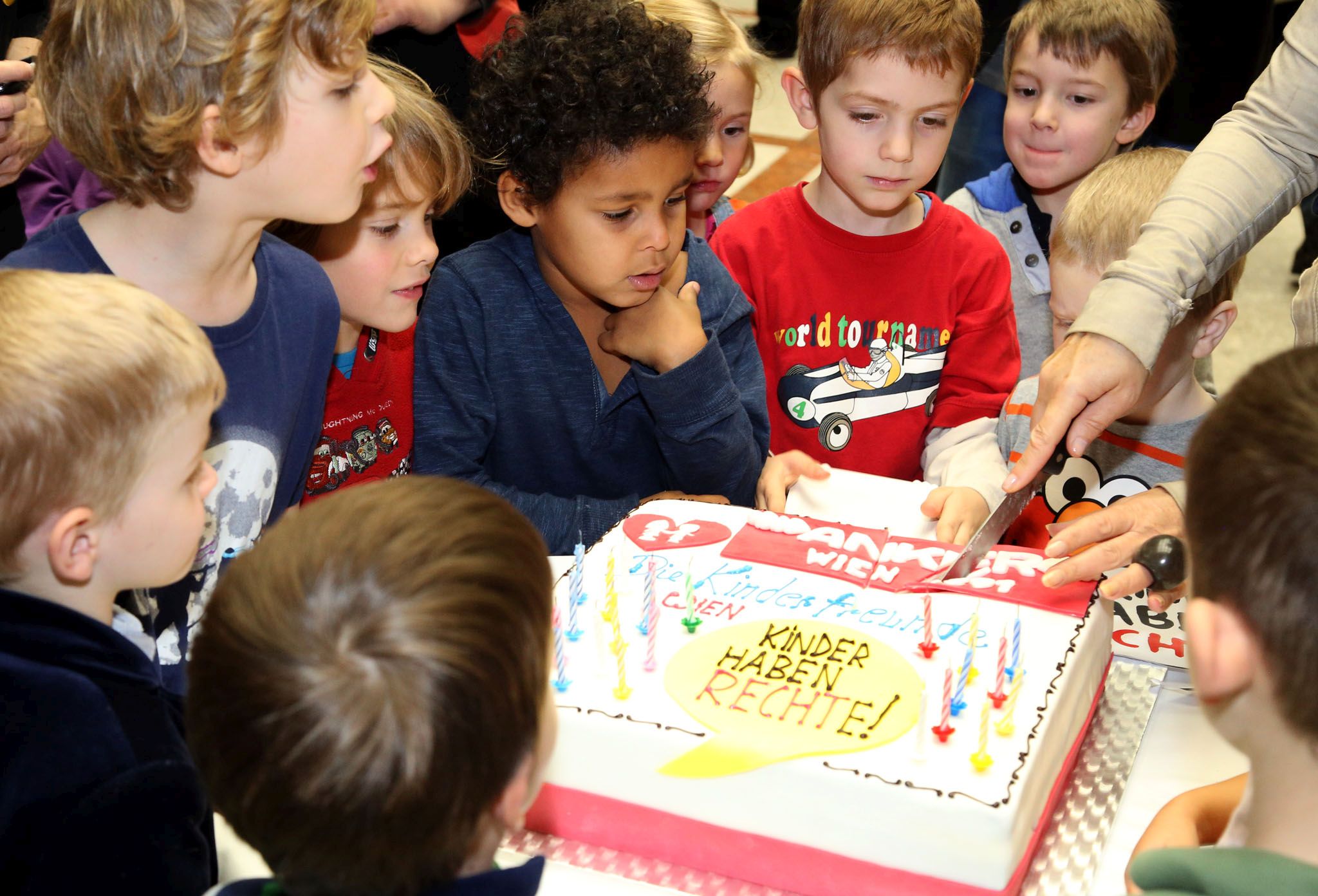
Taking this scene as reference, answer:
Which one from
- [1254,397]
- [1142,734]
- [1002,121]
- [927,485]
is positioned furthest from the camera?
[1002,121]

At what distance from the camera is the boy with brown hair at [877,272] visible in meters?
2.10

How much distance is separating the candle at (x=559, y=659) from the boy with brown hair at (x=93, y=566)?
1.15 feet

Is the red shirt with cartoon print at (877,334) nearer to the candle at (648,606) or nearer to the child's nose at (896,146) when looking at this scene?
the child's nose at (896,146)

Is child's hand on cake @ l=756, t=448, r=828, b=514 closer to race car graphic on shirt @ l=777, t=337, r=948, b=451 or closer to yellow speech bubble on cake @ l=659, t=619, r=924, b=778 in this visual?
race car graphic on shirt @ l=777, t=337, r=948, b=451

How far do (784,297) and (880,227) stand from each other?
0.75ft

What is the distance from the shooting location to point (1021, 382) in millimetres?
2084

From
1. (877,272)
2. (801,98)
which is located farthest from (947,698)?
(801,98)

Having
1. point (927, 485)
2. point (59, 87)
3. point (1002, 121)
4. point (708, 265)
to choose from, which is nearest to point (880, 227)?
point (708, 265)

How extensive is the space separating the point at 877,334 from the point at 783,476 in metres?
0.50

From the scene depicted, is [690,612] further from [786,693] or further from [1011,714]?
[1011,714]

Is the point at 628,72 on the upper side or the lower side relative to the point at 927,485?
upper

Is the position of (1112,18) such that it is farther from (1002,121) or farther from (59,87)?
(59,87)

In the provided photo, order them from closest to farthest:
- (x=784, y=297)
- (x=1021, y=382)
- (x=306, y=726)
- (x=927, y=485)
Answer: (x=306, y=726)
(x=927, y=485)
(x=1021, y=382)
(x=784, y=297)

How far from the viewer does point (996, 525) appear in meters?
1.46
